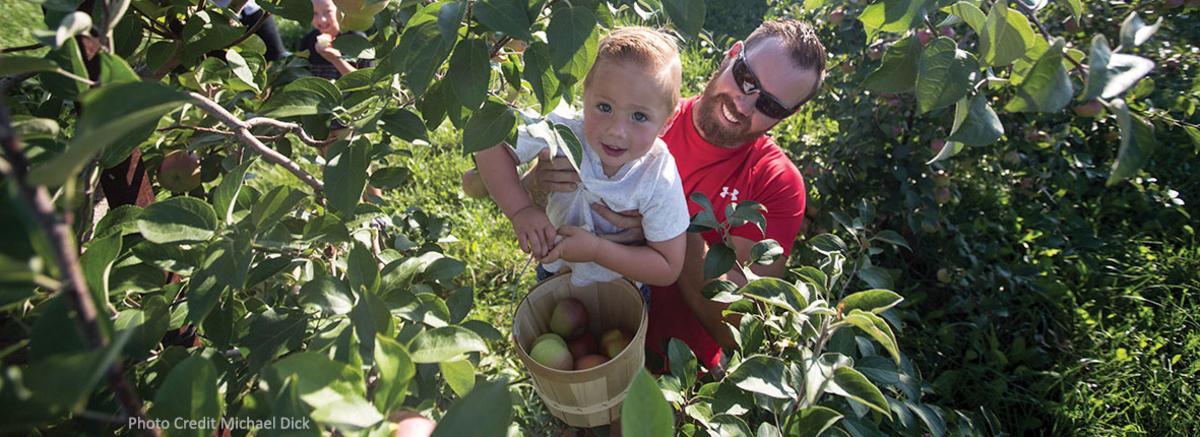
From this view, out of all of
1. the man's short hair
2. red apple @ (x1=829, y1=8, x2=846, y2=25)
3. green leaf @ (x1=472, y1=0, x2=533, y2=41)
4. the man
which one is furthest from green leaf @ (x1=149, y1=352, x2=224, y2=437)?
red apple @ (x1=829, y1=8, x2=846, y2=25)

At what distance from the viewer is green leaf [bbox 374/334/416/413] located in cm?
43

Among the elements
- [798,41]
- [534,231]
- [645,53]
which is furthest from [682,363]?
[798,41]

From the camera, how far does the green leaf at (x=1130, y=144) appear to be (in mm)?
521

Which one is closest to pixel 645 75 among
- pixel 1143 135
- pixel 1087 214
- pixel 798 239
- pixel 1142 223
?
pixel 1143 135

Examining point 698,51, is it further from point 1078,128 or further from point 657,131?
point 657,131

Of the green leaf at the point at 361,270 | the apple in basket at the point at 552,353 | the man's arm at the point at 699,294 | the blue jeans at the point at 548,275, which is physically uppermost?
the green leaf at the point at 361,270

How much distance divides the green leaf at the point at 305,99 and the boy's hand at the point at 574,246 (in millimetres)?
502

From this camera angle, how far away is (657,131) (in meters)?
1.26

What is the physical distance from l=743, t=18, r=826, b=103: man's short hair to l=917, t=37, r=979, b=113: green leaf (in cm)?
121

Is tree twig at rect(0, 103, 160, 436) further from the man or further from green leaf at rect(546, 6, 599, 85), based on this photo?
the man

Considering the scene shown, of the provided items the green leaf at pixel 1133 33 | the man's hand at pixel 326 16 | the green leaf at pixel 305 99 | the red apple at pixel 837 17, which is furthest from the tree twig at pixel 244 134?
the red apple at pixel 837 17

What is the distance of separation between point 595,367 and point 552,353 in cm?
18

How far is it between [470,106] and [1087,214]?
257 centimetres

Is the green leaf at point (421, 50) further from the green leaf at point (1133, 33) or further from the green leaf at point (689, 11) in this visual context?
the green leaf at point (1133, 33)
